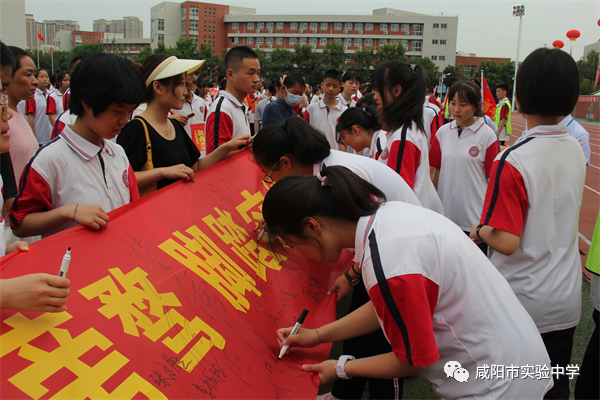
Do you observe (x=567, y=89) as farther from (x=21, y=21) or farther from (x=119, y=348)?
(x=21, y=21)

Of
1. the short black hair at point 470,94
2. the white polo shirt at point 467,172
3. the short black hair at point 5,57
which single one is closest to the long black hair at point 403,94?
the white polo shirt at point 467,172

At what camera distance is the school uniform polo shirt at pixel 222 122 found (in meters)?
3.46

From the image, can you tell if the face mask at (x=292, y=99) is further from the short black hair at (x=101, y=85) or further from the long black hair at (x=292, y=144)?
the short black hair at (x=101, y=85)

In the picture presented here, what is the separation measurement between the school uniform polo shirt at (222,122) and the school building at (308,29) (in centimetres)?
6867

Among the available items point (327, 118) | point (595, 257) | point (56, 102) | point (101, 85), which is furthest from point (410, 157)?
point (56, 102)

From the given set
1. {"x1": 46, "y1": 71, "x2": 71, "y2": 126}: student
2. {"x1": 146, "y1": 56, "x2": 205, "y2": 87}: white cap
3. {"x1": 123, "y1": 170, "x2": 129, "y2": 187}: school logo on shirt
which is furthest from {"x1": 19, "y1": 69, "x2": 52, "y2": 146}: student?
{"x1": 123, "y1": 170, "x2": 129, "y2": 187}: school logo on shirt

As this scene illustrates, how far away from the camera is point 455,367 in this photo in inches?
51.7

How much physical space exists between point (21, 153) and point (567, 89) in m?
3.58

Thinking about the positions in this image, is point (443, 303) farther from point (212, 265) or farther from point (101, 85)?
point (101, 85)

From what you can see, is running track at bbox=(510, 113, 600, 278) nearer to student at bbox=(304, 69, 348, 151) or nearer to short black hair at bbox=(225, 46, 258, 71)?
student at bbox=(304, 69, 348, 151)

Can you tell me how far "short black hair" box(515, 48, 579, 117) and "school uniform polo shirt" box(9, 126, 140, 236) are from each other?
1871mm

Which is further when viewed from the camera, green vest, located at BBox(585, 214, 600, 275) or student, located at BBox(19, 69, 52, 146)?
student, located at BBox(19, 69, 52, 146)

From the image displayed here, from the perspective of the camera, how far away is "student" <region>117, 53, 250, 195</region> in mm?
2172

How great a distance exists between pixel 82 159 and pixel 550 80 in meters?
1.99
